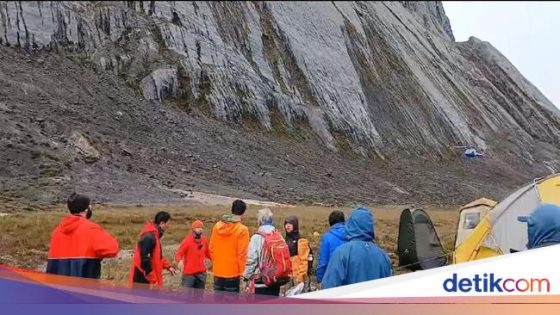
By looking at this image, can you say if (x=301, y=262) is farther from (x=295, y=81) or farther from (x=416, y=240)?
(x=295, y=81)

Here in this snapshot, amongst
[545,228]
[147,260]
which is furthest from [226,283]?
[545,228]

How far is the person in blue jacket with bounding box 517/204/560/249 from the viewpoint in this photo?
4.59m

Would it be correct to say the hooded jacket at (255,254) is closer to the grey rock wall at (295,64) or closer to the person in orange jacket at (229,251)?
the person in orange jacket at (229,251)

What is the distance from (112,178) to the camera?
120 feet

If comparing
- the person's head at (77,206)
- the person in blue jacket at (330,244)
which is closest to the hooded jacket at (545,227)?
the person in blue jacket at (330,244)

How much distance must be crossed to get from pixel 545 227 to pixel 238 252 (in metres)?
4.80

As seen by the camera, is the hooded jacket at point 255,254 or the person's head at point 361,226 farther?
the hooded jacket at point 255,254

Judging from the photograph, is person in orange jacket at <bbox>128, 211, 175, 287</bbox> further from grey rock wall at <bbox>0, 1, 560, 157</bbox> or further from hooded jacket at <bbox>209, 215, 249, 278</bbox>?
grey rock wall at <bbox>0, 1, 560, 157</bbox>

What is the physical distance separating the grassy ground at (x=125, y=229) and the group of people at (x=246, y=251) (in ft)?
10.7

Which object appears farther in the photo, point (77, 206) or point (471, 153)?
point (471, 153)

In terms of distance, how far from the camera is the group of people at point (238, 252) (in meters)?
5.20

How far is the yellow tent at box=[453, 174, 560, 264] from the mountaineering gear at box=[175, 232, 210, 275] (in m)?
3.62

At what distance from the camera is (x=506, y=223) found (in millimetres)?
10109

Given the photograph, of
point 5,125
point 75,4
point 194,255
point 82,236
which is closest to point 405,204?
point 5,125
